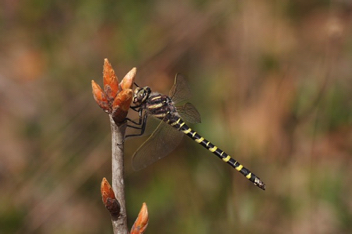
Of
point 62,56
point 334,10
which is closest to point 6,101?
point 62,56

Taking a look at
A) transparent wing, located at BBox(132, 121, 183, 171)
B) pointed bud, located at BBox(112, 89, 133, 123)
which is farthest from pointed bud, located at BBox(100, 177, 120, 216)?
transparent wing, located at BBox(132, 121, 183, 171)

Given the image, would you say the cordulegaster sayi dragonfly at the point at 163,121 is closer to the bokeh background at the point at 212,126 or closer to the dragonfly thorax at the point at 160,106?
the dragonfly thorax at the point at 160,106

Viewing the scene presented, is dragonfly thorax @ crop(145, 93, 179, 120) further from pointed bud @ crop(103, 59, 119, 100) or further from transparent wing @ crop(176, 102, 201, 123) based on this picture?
pointed bud @ crop(103, 59, 119, 100)

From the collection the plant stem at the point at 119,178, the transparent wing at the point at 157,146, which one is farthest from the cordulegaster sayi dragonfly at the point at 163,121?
the plant stem at the point at 119,178

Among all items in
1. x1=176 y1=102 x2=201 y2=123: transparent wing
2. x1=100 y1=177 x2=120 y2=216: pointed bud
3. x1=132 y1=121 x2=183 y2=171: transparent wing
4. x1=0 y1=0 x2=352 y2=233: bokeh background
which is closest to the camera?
x1=100 y1=177 x2=120 y2=216: pointed bud

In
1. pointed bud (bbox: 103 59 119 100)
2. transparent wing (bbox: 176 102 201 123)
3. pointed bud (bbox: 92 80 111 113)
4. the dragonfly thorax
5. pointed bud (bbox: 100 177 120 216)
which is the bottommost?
pointed bud (bbox: 100 177 120 216)
